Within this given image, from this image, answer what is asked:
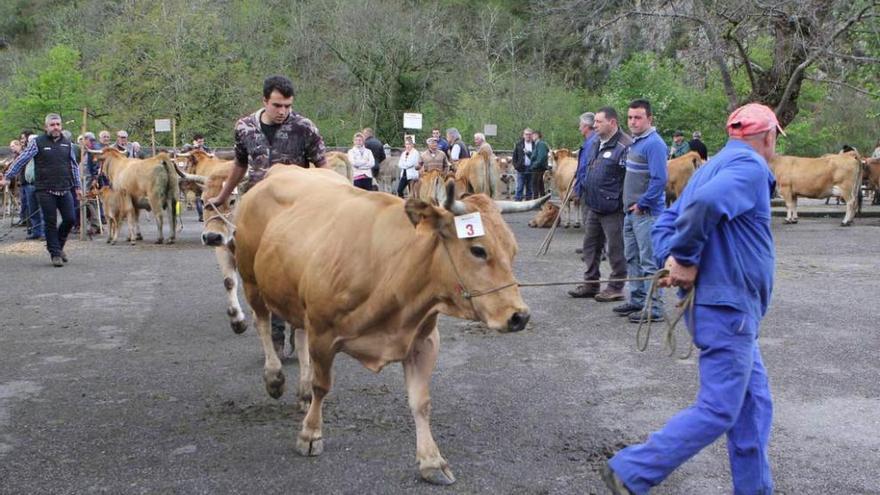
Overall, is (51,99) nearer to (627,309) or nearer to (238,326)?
(238,326)

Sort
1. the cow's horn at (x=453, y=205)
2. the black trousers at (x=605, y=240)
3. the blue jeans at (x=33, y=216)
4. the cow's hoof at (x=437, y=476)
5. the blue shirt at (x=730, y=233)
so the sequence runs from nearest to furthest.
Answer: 1. the blue shirt at (x=730, y=233)
2. the cow's horn at (x=453, y=205)
3. the cow's hoof at (x=437, y=476)
4. the black trousers at (x=605, y=240)
5. the blue jeans at (x=33, y=216)

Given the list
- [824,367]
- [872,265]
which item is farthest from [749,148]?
[872,265]

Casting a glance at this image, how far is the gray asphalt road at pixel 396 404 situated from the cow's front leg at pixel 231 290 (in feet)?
0.77

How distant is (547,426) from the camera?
5.29 m

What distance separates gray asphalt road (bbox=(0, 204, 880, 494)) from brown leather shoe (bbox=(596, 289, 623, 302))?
0.12 metres

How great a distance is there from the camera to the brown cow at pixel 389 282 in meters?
4.16

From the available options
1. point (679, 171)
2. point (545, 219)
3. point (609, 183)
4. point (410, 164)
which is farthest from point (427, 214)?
point (410, 164)

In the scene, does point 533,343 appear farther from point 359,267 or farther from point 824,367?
point 359,267

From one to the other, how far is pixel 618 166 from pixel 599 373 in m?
3.19

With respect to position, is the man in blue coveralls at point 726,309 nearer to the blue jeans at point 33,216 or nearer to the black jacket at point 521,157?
the blue jeans at point 33,216

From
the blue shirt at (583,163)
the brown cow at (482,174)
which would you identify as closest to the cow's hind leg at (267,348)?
the blue shirt at (583,163)

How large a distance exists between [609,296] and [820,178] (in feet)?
38.6

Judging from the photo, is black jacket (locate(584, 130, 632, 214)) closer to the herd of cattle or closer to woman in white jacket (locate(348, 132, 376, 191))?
the herd of cattle

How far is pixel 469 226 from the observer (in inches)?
162
